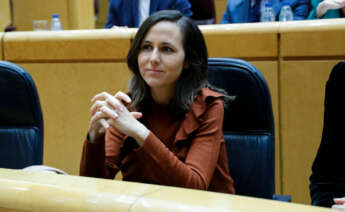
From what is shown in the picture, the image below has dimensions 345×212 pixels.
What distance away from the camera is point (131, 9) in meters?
2.92

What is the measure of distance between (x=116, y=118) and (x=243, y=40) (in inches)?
40.5

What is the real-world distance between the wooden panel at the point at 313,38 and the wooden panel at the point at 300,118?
0.15ft

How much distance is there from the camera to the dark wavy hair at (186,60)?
1.41 meters

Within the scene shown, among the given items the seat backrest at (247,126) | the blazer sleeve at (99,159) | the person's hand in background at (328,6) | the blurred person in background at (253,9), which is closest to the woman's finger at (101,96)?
the blazer sleeve at (99,159)

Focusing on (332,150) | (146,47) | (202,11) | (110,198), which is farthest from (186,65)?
(202,11)

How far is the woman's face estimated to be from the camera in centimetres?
139

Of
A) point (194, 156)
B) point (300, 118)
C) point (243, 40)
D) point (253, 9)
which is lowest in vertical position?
point (300, 118)

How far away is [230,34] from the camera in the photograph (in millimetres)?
2131

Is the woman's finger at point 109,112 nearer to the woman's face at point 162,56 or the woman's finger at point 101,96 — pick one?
the woman's finger at point 101,96

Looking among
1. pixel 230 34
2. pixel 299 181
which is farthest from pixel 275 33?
pixel 299 181

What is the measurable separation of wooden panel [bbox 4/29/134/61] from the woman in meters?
0.88

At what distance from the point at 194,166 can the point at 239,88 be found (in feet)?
0.98

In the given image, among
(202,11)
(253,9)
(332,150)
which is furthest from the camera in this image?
(202,11)

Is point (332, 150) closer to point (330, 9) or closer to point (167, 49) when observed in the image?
point (167, 49)
